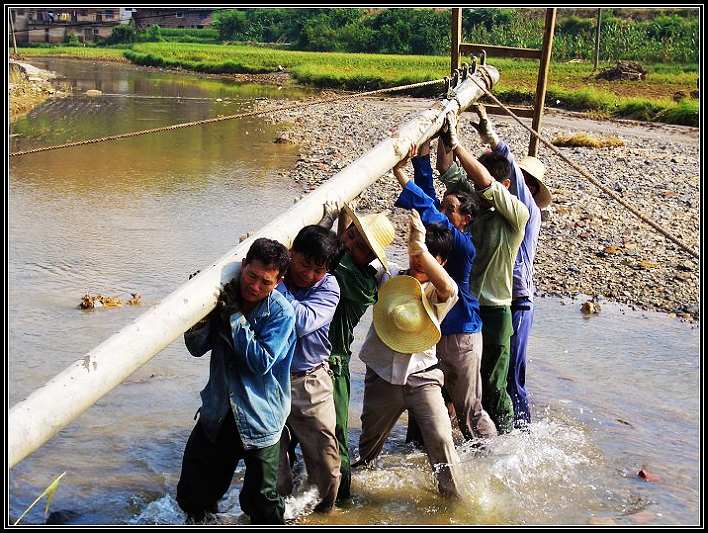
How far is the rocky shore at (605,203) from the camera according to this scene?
8766mm

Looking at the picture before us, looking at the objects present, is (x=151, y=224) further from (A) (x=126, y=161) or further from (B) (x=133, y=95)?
(B) (x=133, y=95)

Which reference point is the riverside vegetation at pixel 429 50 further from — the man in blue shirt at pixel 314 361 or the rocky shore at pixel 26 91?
the man in blue shirt at pixel 314 361

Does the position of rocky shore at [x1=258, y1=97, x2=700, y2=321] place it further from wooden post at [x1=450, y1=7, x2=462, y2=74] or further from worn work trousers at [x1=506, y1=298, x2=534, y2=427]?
worn work trousers at [x1=506, y1=298, x2=534, y2=427]

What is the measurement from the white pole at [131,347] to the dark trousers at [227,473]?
0.55 meters

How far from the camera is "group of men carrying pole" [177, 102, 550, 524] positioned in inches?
141

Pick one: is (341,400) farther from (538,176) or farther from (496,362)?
(538,176)

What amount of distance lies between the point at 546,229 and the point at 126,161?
27.0 ft

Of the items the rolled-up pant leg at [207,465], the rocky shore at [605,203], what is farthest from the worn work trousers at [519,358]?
the rolled-up pant leg at [207,465]

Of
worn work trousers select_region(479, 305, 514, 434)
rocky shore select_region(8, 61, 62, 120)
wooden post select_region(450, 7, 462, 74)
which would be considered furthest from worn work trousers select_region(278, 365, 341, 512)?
rocky shore select_region(8, 61, 62, 120)

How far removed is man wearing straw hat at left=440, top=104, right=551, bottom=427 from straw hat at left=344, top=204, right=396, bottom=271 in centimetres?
120

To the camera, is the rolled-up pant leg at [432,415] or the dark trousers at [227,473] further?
the rolled-up pant leg at [432,415]

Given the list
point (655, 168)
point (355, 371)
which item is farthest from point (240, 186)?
point (355, 371)

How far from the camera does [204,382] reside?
6438mm

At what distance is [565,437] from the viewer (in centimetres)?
574
